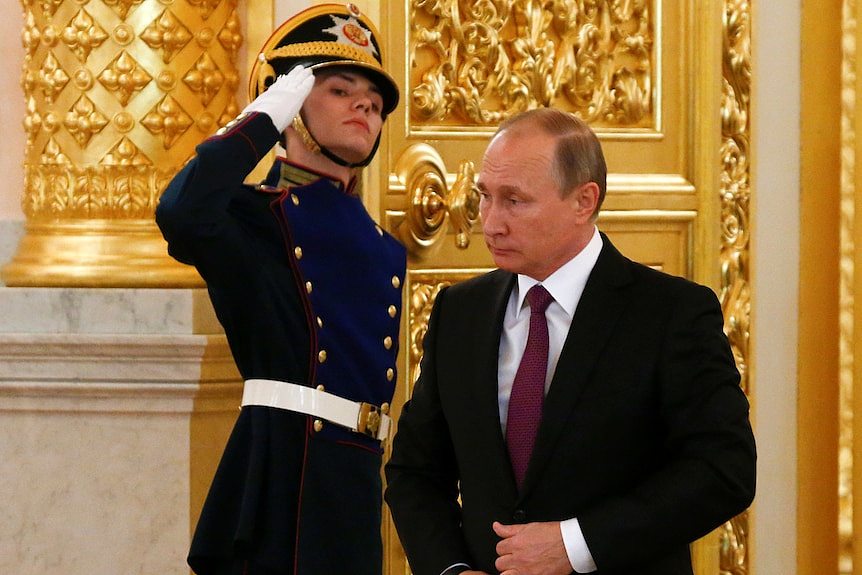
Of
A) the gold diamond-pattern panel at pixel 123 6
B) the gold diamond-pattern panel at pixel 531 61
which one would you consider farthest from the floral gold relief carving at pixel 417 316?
the gold diamond-pattern panel at pixel 123 6

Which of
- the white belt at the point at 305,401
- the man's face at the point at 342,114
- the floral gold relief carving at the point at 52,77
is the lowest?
the white belt at the point at 305,401

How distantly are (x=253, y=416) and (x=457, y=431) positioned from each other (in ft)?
1.41

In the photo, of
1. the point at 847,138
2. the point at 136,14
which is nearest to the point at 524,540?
the point at 136,14

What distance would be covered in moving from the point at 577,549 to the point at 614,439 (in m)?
0.14

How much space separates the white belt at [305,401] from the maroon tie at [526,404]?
0.43 m

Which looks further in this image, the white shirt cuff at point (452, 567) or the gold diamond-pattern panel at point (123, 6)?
the gold diamond-pattern panel at point (123, 6)

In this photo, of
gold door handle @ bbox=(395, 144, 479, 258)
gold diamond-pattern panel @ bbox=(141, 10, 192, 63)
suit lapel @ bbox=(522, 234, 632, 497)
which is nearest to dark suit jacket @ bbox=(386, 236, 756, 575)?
suit lapel @ bbox=(522, 234, 632, 497)

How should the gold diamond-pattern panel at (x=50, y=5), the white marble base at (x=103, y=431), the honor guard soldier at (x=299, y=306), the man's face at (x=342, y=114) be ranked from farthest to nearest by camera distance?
1. the gold diamond-pattern panel at (x=50, y=5)
2. the white marble base at (x=103, y=431)
3. the man's face at (x=342, y=114)
4. the honor guard soldier at (x=299, y=306)

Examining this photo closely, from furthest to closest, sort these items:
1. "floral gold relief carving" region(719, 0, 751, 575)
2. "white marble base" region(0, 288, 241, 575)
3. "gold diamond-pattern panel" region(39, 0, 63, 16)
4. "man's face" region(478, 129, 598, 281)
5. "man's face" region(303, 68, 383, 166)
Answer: "floral gold relief carving" region(719, 0, 751, 575) < "gold diamond-pattern panel" region(39, 0, 63, 16) < "white marble base" region(0, 288, 241, 575) < "man's face" region(303, 68, 383, 166) < "man's face" region(478, 129, 598, 281)

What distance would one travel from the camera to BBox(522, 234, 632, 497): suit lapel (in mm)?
1718

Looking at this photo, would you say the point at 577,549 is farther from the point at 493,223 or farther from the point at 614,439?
the point at 493,223

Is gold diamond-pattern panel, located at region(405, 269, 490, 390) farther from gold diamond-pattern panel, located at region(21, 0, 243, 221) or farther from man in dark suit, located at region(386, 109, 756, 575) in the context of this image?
man in dark suit, located at region(386, 109, 756, 575)

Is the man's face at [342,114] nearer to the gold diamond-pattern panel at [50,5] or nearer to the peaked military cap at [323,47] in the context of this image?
the peaked military cap at [323,47]

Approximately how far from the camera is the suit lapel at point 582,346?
1718 millimetres
